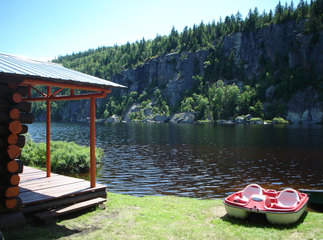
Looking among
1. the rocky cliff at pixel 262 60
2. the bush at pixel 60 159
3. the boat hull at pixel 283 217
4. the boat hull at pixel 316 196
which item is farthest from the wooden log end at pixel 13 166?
the rocky cliff at pixel 262 60

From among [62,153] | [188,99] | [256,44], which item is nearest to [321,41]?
[256,44]

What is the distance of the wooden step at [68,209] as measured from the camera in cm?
894

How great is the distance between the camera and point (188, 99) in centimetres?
15488

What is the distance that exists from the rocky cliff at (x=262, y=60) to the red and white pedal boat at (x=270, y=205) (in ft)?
367

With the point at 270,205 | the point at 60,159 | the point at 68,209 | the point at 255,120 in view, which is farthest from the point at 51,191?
the point at 255,120

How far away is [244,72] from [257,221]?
6270 inches

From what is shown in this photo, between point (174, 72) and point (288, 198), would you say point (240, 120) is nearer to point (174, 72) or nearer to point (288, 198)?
point (174, 72)

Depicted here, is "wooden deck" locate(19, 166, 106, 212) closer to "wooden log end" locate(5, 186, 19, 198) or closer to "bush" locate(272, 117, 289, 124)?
"wooden log end" locate(5, 186, 19, 198)

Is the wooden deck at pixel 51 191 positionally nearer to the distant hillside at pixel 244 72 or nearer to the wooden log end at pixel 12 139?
the wooden log end at pixel 12 139

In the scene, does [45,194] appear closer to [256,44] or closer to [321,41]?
[321,41]

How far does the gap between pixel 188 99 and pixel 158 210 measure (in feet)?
476

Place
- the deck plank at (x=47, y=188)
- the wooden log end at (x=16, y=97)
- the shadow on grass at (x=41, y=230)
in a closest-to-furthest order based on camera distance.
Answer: the shadow on grass at (x=41, y=230) < the wooden log end at (x=16, y=97) < the deck plank at (x=47, y=188)

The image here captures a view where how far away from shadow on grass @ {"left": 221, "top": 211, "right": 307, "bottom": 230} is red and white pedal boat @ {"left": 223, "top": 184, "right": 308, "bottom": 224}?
0.14 m

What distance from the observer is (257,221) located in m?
10.5
